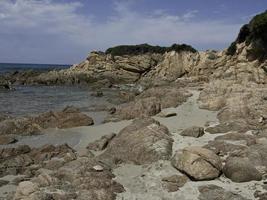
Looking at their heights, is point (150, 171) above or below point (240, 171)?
below

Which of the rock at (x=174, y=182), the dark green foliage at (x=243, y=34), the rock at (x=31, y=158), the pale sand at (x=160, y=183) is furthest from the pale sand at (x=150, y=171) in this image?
the dark green foliage at (x=243, y=34)

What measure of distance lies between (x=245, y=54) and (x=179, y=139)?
25.4 m

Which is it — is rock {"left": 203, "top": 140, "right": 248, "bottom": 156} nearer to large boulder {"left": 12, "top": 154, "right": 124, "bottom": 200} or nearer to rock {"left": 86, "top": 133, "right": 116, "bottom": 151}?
large boulder {"left": 12, "top": 154, "right": 124, "bottom": 200}

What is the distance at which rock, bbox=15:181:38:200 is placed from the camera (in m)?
10.9

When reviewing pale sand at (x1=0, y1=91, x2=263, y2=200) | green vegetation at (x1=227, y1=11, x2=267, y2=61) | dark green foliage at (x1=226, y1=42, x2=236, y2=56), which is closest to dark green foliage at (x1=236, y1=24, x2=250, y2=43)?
green vegetation at (x1=227, y1=11, x2=267, y2=61)

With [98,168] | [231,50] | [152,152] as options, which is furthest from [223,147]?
[231,50]

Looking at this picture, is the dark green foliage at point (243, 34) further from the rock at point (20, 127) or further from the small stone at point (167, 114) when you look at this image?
the rock at point (20, 127)

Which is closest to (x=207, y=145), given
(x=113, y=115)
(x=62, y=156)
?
(x=62, y=156)

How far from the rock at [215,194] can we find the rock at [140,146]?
99.8 inches

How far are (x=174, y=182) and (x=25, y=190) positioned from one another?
4058mm

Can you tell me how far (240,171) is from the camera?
467 inches

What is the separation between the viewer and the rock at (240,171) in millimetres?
11734

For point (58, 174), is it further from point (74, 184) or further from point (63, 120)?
point (63, 120)

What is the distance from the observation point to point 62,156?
15062 millimetres
